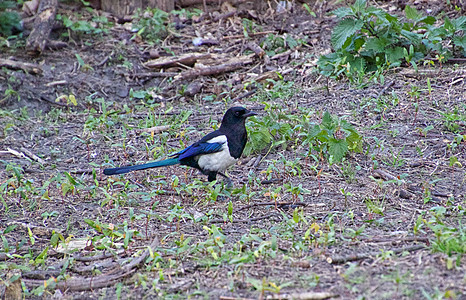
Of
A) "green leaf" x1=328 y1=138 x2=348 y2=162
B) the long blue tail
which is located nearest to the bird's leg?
the long blue tail

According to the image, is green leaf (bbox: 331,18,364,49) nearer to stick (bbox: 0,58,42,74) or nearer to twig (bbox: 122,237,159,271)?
twig (bbox: 122,237,159,271)

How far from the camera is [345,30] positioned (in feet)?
22.4

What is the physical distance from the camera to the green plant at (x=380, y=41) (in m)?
6.82

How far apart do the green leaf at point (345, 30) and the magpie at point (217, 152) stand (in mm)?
2040

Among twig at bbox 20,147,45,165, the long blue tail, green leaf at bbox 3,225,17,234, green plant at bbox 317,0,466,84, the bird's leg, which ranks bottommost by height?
twig at bbox 20,147,45,165

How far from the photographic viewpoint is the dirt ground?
11.9 ft

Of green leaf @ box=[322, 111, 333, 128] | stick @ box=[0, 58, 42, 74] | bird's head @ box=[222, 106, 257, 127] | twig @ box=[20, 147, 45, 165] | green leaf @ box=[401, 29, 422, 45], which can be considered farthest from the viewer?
stick @ box=[0, 58, 42, 74]

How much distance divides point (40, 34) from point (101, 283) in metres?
5.66

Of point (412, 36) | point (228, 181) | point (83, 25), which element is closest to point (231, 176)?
point (228, 181)

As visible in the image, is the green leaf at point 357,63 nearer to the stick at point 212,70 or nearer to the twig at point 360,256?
the stick at point 212,70

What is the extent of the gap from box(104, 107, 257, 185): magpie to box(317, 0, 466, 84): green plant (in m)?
2.11

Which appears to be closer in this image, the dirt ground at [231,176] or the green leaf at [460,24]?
the dirt ground at [231,176]

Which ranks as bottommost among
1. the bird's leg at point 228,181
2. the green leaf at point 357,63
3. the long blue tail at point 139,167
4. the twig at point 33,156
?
the twig at point 33,156

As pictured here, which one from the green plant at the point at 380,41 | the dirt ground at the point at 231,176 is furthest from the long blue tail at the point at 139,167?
the green plant at the point at 380,41
